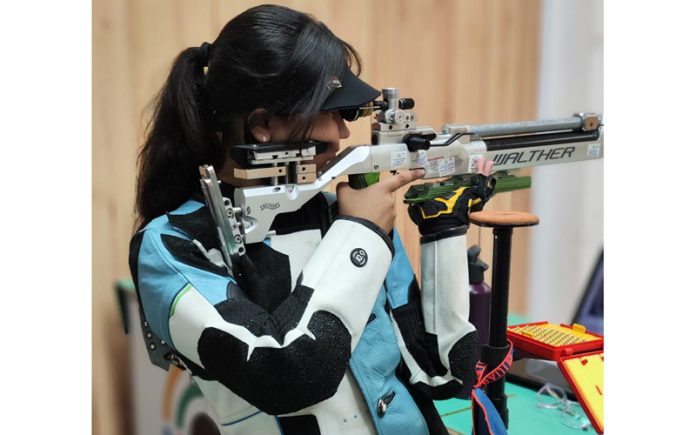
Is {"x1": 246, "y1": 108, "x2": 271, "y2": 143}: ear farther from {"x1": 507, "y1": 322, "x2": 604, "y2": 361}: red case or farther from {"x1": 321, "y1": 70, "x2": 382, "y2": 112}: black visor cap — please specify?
{"x1": 507, "y1": 322, "x2": 604, "y2": 361}: red case

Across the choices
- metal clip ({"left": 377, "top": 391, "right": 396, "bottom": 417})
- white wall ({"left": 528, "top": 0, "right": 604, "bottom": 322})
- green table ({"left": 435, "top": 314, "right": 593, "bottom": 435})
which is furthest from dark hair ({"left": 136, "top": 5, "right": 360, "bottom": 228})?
white wall ({"left": 528, "top": 0, "right": 604, "bottom": 322})

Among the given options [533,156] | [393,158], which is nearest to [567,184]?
[533,156]

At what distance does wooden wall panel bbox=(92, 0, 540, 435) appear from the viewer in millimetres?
1611

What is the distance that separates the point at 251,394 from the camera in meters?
0.84

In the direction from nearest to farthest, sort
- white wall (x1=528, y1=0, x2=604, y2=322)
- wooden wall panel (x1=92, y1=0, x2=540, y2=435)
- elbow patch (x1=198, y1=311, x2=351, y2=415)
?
elbow patch (x1=198, y1=311, x2=351, y2=415), wooden wall panel (x1=92, y1=0, x2=540, y2=435), white wall (x1=528, y1=0, x2=604, y2=322)

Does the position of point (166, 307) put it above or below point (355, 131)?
below

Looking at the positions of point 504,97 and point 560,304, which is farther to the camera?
point 560,304

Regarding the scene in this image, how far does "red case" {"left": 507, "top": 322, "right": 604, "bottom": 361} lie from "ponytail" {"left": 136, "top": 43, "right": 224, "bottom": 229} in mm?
630

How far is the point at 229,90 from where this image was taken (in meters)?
0.96

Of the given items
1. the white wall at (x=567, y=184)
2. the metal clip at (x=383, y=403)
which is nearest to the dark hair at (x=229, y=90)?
the metal clip at (x=383, y=403)

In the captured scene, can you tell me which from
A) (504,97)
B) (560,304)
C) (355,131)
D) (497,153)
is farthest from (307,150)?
(560,304)

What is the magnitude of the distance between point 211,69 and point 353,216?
0.29m

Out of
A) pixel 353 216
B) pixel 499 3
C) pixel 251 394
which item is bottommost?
pixel 251 394

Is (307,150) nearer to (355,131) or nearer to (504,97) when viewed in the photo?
(355,131)
